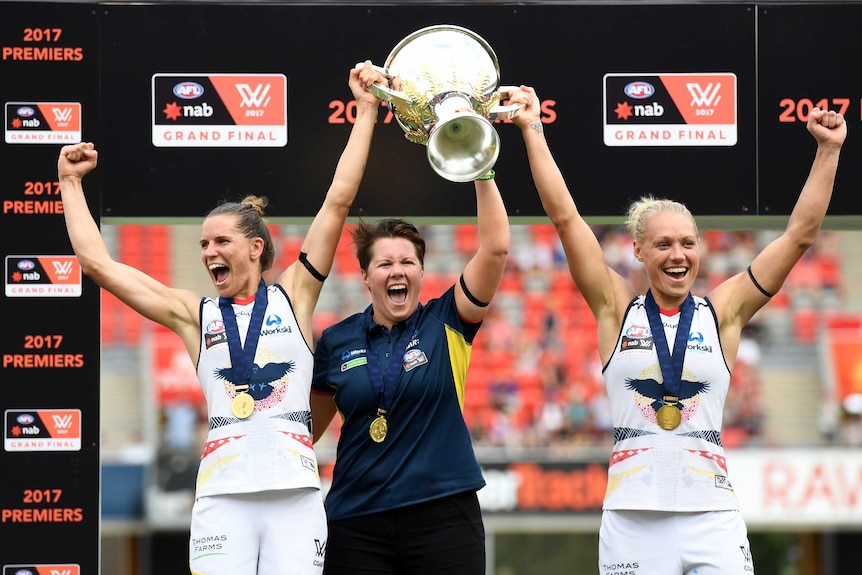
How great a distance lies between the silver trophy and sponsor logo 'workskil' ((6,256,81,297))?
169 centimetres

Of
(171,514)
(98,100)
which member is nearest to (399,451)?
(98,100)

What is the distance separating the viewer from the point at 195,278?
12836 millimetres

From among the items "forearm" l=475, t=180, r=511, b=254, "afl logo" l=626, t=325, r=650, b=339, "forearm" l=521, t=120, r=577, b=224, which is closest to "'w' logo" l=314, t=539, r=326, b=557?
"forearm" l=475, t=180, r=511, b=254

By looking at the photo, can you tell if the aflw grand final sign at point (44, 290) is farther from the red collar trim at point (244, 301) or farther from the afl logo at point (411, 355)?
the afl logo at point (411, 355)

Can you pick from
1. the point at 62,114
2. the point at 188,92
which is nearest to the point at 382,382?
the point at 188,92

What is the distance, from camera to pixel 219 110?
4949 mm

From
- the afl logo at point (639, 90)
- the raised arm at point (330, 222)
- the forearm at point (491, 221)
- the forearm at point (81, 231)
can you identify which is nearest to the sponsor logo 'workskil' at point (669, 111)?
the afl logo at point (639, 90)

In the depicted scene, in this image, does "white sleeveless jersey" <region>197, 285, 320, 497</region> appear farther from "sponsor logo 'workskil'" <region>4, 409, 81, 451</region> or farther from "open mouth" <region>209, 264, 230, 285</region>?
"sponsor logo 'workskil'" <region>4, 409, 81, 451</region>

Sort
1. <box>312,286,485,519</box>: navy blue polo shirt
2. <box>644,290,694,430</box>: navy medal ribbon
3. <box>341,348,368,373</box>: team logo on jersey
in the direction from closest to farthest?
<box>644,290,694,430</box>: navy medal ribbon → <box>312,286,485,519</box>: navy blue polo shirt → <box>341,348,368,373</box>: team logo on jersey

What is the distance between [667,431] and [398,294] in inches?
37.7

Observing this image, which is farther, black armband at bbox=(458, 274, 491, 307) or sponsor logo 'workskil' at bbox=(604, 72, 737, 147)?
sponsor logo 'workskil' at bbox=(604, 72, 737, 147)

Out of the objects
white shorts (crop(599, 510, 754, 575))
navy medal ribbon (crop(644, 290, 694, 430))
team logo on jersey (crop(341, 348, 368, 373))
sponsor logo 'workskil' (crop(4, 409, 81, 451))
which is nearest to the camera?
white shorts (crop(599, 510, 754, 575))

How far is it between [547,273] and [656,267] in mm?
9321

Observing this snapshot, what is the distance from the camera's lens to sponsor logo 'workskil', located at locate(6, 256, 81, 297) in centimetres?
493
